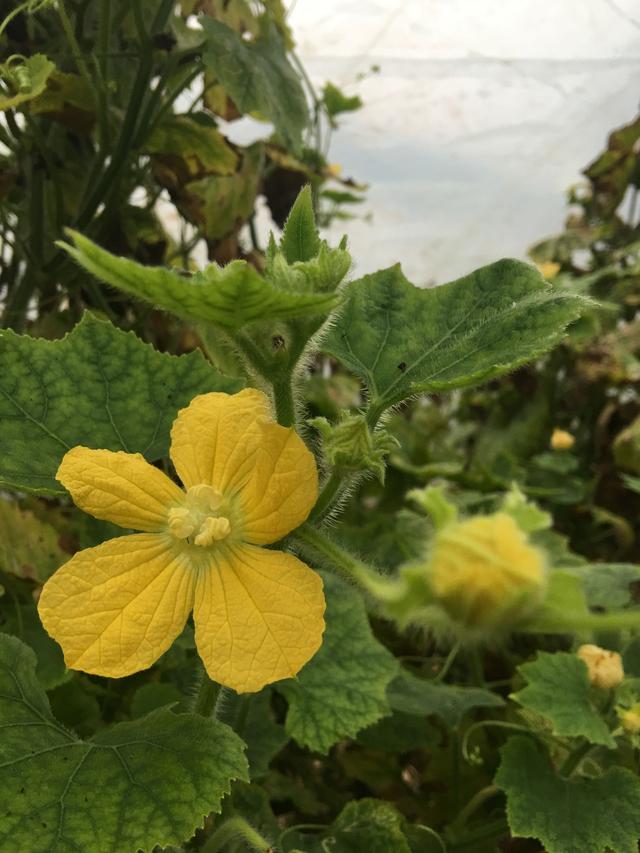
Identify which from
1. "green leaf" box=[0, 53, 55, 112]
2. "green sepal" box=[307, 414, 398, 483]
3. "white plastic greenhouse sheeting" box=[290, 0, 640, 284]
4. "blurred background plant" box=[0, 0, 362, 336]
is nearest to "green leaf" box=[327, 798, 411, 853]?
"green sepal" box=[307, 414, 398, 483]

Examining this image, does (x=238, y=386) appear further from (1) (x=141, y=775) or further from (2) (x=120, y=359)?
(1) (x=141, y=775)

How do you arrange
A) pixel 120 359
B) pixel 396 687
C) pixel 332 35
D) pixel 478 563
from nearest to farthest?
1. pixel 478 563
2. pixel 120 359
3. pixel 396 687
4. pixel 332 35

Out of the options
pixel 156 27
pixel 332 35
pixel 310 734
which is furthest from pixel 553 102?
pixel 310 734

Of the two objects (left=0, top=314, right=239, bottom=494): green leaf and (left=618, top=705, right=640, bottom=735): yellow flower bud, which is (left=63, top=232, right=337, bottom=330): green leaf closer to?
(left=0, top=314, right=239, bottom=494): green leaf

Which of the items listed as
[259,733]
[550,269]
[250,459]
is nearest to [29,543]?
[259,733]

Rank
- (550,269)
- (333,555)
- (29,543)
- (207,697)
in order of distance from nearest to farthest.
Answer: (333,555), (207,697), (29,543), (550,269)

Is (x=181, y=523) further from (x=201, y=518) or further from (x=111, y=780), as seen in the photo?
(x=111, y=780)
